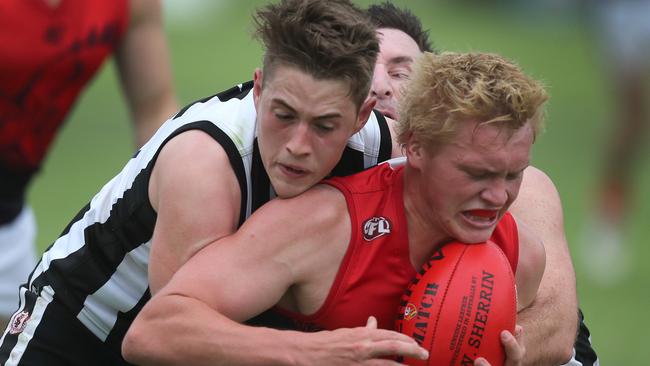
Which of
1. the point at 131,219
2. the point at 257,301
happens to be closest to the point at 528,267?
the point at 257,301

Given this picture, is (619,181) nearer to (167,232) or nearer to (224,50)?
(167,232)

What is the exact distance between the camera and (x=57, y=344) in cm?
557

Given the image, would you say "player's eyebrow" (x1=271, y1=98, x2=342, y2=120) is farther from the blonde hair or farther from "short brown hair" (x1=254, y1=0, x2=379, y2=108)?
the blonde hair

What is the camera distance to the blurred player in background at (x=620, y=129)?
13.1 metres

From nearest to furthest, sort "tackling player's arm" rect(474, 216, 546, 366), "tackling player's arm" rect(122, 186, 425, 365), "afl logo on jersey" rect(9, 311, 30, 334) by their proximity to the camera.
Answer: "tackling player's arm" rect(122, 186, 425, 365)
"tackling player's arm" rect(474, 216, 546, 366)
"afl logo on jersey" rect(9, 311, 30, 334)

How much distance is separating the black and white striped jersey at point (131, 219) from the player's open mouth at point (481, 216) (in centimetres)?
56

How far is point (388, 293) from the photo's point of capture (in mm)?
4996

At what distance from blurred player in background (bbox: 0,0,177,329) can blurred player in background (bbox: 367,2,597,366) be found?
1223 mm

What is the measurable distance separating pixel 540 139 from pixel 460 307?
13711mm

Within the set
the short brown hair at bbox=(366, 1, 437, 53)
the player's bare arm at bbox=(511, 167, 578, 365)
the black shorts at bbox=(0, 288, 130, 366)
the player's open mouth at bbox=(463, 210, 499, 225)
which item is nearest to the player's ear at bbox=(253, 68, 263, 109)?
the player's open mouth at bbox=(463, 210, 499, 225)

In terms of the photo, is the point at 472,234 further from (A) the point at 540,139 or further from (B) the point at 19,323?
(A) the point at 540,139

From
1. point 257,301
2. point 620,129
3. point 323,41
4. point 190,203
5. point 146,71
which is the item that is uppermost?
point 323,41

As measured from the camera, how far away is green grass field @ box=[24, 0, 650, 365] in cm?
1165

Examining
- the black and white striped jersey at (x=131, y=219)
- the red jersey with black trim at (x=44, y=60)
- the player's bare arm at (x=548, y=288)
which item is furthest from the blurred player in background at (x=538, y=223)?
the red jersey with black trim at (x=44, y=60)
